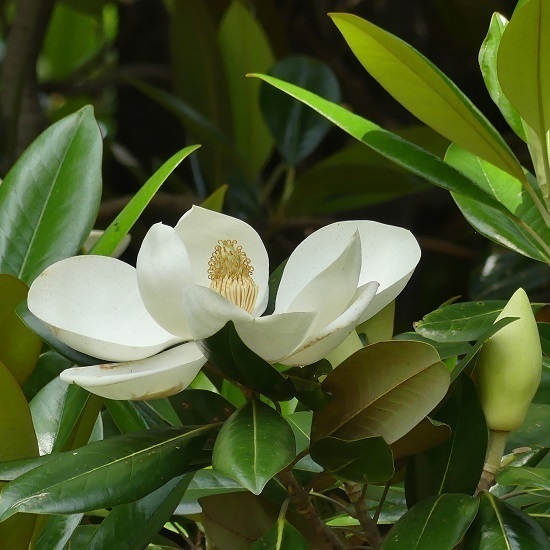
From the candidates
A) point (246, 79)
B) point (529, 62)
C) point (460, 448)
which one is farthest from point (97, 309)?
point (246, 79)

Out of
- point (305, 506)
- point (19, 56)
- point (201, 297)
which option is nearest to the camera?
point (201, 297)

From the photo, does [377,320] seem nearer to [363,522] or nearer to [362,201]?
[363,522]

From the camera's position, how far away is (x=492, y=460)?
27.1 inches

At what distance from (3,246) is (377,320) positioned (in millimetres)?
342

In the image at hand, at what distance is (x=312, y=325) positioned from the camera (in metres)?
0.62

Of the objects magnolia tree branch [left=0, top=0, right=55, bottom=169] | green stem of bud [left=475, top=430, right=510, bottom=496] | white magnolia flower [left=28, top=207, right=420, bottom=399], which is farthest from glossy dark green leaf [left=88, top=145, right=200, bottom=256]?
magnolia tree branch [left=0, top=0, right=55, bottom=169]

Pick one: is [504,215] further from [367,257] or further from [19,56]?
[19,56]

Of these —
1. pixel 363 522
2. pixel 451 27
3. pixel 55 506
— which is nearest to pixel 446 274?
pixel 451 27

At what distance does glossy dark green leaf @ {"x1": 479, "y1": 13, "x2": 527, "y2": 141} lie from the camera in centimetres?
90

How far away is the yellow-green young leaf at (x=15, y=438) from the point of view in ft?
2.26

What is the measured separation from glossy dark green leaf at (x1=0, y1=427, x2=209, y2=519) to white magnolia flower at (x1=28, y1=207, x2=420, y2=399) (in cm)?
4

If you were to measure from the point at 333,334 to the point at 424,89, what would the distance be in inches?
11.6

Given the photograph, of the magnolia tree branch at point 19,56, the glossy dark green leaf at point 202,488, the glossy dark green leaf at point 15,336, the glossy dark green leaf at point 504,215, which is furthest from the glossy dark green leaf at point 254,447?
the magnolia tree branch at point 19,56

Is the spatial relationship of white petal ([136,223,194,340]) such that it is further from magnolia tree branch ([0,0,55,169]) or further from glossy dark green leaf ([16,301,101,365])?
magnolia tree branch ([0,0,55,169])
